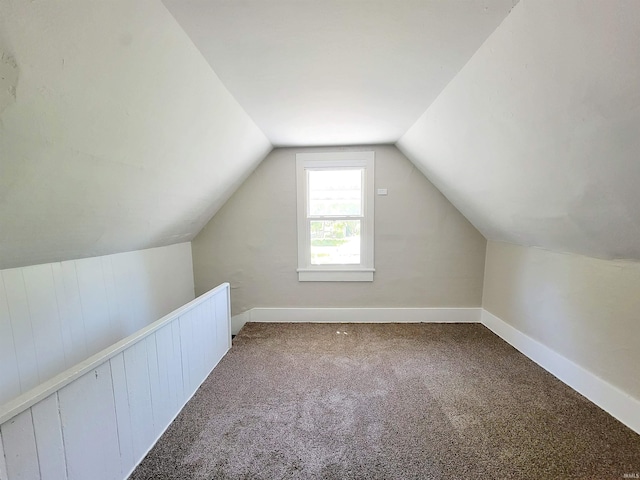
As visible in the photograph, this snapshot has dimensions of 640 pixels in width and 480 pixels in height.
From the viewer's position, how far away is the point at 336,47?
1.31m

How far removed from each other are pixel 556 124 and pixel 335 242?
2400 millimetres

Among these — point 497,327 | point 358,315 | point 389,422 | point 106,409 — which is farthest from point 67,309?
point 497,327

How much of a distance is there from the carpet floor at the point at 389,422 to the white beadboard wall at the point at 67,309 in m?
0.79

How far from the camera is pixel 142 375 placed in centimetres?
152

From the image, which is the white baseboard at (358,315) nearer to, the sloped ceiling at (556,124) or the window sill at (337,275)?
the window sill at (337,275)

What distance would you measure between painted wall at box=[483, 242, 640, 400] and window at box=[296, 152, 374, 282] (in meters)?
1.50

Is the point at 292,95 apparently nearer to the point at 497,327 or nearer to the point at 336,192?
the point at 336,192

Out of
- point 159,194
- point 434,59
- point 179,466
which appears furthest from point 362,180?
point 179,466

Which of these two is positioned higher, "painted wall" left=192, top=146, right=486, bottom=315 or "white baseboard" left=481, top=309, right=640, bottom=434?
"painted wall" left=192, top=146, right=486, bottom=315

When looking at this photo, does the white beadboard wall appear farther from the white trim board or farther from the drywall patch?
the white trim board

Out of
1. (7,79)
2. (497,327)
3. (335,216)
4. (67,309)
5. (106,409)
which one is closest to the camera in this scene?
(7,79)

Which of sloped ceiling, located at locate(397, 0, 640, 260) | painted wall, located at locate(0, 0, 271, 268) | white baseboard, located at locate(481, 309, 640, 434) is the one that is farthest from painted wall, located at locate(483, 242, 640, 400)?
painted wall, located at locate(0, 0, 271, 268)

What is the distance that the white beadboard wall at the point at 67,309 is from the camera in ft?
4.69

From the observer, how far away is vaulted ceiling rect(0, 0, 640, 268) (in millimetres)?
906
